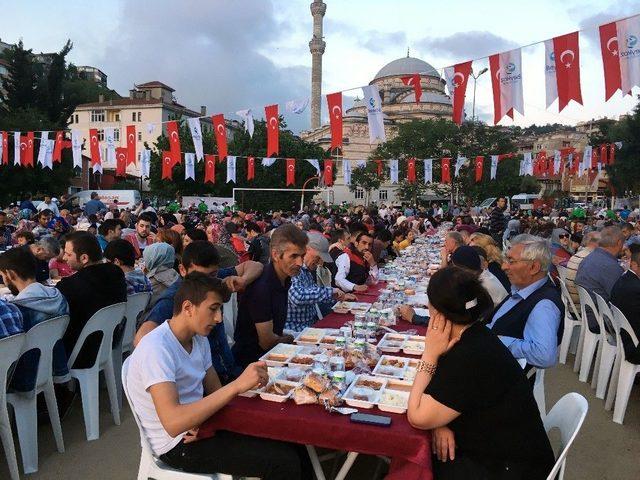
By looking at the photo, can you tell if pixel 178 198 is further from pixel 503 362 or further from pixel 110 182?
pixel 503 362

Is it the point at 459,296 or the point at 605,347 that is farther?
the point at 605,347

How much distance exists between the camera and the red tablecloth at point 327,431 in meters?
2.15

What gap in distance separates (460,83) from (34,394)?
8.25 m

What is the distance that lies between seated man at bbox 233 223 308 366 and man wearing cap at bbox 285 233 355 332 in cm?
50

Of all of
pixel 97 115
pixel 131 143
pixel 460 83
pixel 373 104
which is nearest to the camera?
pixel 460 83

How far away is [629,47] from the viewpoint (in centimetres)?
695

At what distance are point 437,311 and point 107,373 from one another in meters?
3.03

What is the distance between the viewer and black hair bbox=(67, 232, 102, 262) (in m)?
4.15

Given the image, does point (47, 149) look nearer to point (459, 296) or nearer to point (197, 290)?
point (197, 290)

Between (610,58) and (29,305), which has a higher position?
(610,58)

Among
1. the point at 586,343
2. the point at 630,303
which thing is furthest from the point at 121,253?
the point at 586,343

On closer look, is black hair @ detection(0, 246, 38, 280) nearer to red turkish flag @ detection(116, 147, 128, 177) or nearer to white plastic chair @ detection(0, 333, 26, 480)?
white plastic chair @ detection(0, 333, 26, 480)

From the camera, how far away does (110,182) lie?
4972cm

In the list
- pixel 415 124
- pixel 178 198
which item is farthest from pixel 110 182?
pixel 415 124
